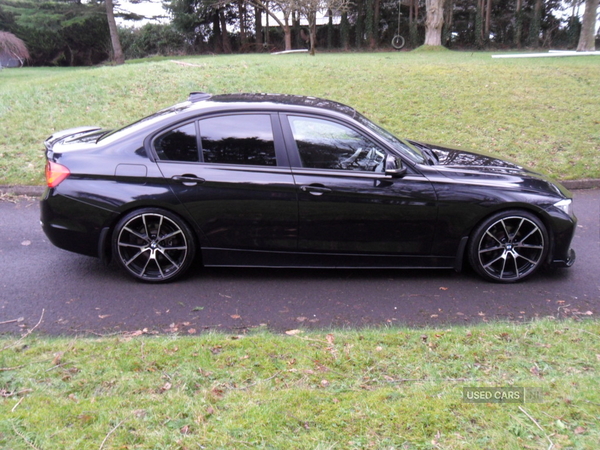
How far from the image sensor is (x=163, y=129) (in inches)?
198

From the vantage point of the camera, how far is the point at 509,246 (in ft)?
16.7

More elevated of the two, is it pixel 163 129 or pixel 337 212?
pixel 163 129

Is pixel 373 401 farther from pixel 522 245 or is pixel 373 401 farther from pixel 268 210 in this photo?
pixel 522 245

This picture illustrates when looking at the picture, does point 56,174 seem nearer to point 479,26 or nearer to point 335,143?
point 335,143

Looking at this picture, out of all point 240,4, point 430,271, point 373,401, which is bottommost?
point 430,271

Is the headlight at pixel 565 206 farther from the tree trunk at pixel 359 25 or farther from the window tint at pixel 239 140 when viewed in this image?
the tree trunk at pixel 359 25

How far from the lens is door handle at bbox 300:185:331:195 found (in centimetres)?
484

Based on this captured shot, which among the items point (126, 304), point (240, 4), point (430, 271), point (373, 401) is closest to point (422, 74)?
point (430, 271)

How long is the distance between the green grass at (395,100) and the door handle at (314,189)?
477 centimetres

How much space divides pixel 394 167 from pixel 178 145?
1.96m

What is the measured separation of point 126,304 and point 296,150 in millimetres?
1990

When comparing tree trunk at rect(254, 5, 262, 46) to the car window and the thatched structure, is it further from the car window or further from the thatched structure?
the car window

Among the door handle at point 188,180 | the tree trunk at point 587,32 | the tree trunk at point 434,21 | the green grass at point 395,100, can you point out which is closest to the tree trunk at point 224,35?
the tree trunk at point 434,21

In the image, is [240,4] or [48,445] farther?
[240,4]
